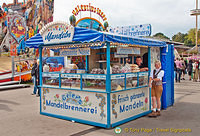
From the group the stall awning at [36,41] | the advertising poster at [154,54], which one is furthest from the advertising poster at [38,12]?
the advertising poster at [154,54]

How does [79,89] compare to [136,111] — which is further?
[136,111]

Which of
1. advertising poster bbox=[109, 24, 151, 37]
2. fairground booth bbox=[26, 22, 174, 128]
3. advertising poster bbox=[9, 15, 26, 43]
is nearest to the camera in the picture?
fairground booth bbox=[26, 22, 174, 128]

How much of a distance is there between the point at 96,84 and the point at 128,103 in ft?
3.89

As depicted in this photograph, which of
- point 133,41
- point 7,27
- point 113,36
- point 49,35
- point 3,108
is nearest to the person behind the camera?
point 113,36

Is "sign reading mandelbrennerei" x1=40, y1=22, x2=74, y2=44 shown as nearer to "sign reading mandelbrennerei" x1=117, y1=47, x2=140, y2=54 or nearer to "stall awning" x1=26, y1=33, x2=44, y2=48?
"stall awning" x1=26, y1=33, x2=44, y2=48

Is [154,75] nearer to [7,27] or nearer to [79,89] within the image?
[79,89]

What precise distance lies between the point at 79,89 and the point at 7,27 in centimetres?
2805

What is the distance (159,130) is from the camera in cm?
561

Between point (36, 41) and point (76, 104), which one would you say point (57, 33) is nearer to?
point (36, 41)

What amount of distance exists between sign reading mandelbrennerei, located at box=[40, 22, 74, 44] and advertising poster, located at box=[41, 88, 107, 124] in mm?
1570

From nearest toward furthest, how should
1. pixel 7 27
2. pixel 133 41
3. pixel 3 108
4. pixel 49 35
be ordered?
pixel 133 41 → pixel 49 35 → pixel 3 108 → pixel 7 27

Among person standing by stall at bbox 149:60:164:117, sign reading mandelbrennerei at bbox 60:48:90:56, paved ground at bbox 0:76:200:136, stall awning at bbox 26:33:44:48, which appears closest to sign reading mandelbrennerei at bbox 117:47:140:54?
person standing by stall at bbox 149:60:164:117

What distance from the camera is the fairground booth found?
580cm

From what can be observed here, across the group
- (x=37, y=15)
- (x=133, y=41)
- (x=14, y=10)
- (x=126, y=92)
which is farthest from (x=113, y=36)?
(x=14, y=10)
